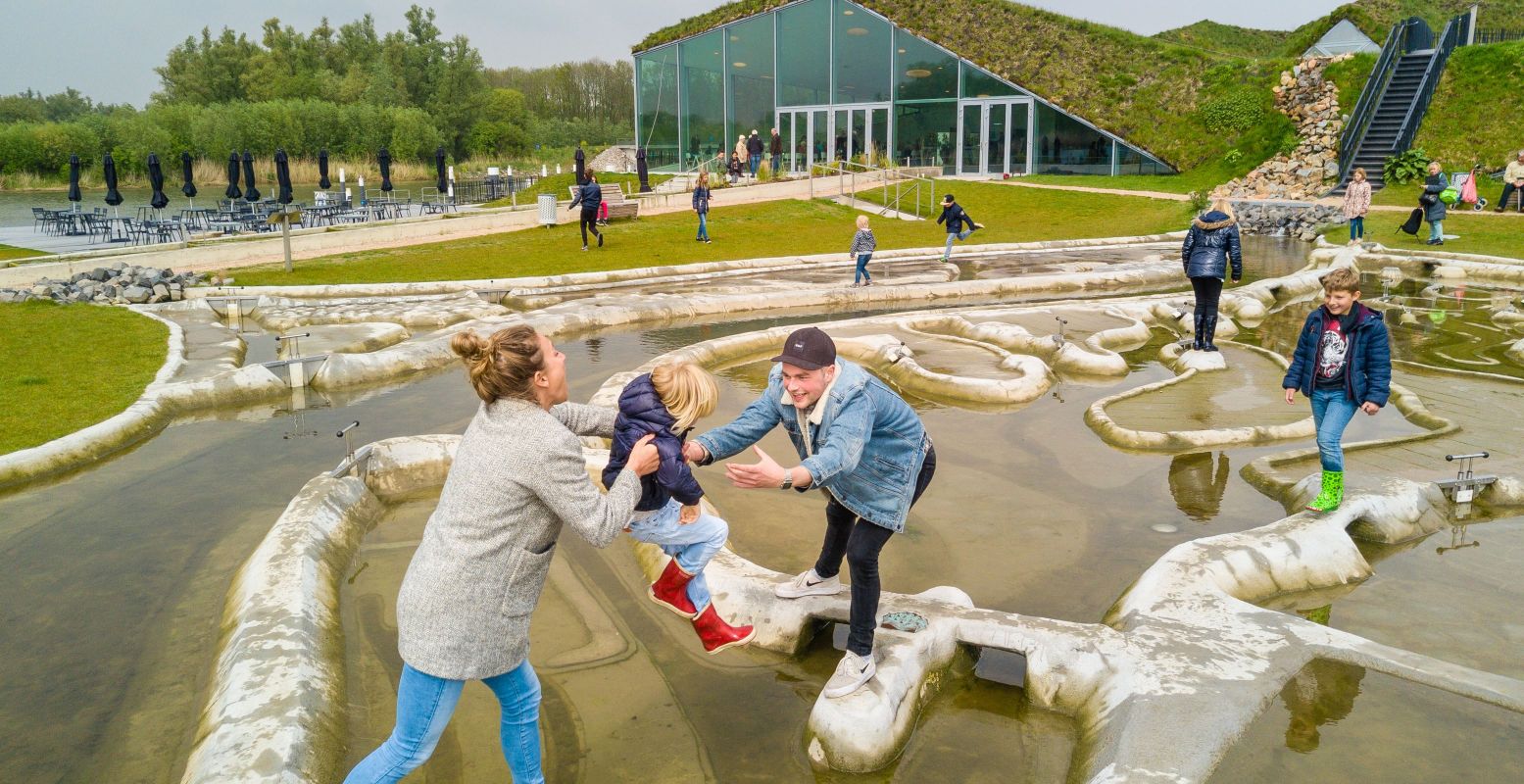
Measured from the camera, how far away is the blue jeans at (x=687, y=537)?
4219mm

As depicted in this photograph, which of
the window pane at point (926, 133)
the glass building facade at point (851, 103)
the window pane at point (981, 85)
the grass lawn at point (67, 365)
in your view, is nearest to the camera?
the grass lawn at point (67, 365)

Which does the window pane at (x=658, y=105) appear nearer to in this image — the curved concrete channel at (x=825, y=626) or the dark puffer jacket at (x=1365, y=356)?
the curved concrete channel at (x=825, y=626)

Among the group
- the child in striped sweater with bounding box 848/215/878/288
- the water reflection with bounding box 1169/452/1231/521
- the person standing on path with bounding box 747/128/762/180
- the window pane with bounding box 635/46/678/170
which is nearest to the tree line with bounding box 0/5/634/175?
the window pane with bounding box 635/46/678/170

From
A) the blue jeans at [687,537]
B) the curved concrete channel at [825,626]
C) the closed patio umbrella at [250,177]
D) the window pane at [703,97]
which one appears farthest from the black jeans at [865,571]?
the window pane at [703,97]

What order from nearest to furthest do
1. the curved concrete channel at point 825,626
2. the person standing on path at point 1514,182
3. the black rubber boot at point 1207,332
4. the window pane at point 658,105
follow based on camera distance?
the curved concrete channel at point 825,626 → the black rubber boot at point 1207,332 → the person standing on path at point 1514,182 → the window pane at point 658,105

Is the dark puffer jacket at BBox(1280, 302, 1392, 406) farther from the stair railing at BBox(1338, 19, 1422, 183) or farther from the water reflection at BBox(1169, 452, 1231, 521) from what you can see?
the stair railing at BBox(1338, 19, 1422, 183)

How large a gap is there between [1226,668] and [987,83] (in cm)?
3620

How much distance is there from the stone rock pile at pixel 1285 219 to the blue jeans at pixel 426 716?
2717cm

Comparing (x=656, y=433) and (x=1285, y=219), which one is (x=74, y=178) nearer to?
(x=656, y=433)

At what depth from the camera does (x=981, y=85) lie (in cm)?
3744

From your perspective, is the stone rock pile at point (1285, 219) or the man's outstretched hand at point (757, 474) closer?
the man's outstretched hand at point (757, 474)

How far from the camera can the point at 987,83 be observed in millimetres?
37344

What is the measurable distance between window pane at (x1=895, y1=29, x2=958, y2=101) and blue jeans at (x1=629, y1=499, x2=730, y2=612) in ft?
120

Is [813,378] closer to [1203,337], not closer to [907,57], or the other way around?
[1203,337]
